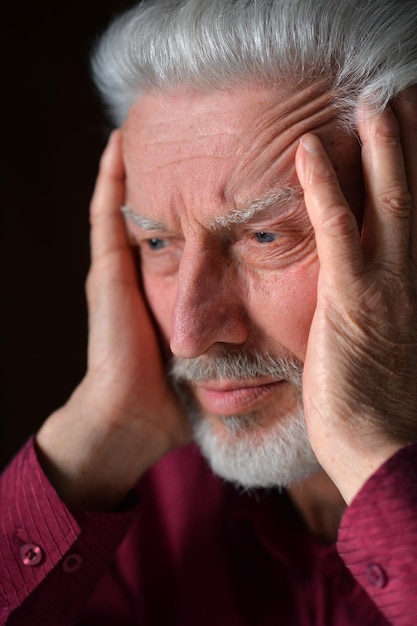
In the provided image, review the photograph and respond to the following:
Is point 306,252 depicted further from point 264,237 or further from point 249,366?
point 249,366

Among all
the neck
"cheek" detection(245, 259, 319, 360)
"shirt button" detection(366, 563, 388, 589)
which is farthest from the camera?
the neck

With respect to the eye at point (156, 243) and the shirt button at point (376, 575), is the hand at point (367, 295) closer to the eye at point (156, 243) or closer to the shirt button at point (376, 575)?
the shirt button at point (376, 575)

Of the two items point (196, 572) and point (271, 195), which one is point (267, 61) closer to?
point (271, 195)

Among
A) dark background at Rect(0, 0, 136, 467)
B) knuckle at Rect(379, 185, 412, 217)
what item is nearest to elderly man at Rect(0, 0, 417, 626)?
knuckle at Rect(379, 185, 412, 217)

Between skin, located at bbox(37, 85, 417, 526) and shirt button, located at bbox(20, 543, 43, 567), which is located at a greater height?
skin, located at bbox(37, 85, 417, 526)

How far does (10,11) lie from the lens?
2.30 metres

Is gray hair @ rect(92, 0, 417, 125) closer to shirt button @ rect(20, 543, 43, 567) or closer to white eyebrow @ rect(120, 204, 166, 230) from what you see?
white eyebrow @ rect(120, 204, 166, 230)

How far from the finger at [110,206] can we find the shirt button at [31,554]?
0.69 meters

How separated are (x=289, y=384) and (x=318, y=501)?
0.50 meters


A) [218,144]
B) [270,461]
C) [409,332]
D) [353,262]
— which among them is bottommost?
[270,461]

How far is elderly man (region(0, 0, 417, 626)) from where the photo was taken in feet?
4.54

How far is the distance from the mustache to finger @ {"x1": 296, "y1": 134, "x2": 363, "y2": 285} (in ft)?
0.78

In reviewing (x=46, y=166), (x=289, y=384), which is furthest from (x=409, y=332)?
(x=46, y=166)

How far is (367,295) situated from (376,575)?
46cm
